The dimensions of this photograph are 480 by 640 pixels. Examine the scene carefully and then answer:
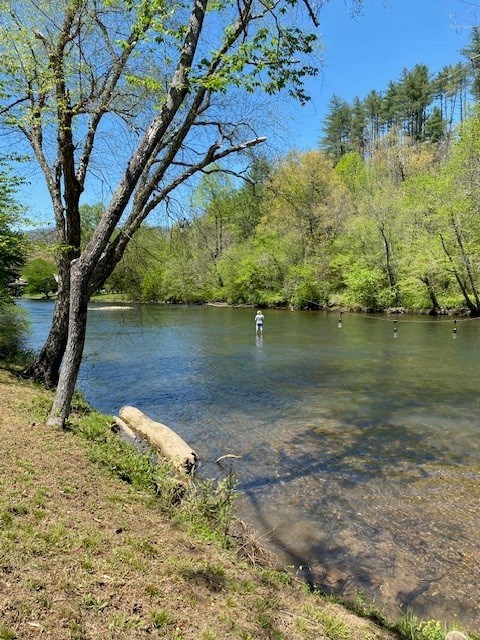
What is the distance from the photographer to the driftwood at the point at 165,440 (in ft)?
26.1

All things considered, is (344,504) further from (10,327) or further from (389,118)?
(389,118)

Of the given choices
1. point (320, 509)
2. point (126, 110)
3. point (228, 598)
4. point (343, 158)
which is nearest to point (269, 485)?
point (320, 509)

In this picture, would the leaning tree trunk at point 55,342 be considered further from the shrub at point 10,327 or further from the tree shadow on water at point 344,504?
the tree shadow on water at point 344,504

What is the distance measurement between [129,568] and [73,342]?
4495mm

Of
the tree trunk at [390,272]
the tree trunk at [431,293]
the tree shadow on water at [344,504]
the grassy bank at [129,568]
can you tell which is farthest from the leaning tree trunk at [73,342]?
the tree trunk at [390,272]

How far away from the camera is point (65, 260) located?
1145 centimetres

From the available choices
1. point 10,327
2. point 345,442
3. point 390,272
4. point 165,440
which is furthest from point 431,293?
point 165,440

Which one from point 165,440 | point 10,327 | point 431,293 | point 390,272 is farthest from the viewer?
point 390,272

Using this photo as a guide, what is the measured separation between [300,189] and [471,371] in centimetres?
1225

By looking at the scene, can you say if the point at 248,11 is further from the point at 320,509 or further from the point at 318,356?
the point at 318,356

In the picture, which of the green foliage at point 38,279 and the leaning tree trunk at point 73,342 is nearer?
the leaning tree trunk at point 73,342

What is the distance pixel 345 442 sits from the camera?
34.5ft

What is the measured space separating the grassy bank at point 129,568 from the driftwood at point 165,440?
1.48m

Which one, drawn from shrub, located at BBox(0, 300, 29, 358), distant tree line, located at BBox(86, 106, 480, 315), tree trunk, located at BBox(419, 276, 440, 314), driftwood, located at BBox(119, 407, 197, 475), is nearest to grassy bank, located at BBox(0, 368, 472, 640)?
driftwood, located at BBox(119, 407, 197, 475)
